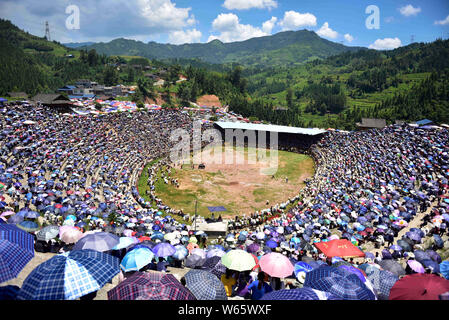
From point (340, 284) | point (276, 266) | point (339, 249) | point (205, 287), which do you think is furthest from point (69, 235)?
point (339, 249)

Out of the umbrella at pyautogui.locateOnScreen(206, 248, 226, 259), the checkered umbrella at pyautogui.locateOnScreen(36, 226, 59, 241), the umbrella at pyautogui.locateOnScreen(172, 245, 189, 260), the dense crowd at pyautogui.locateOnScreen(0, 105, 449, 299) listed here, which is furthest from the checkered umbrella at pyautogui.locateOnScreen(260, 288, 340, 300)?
the checkered umbrella at pyautogui.locateOnScreen(36, 226, 59, 241)

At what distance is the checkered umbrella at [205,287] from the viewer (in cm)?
820

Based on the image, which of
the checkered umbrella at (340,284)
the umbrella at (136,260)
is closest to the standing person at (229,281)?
the checkered umbrella at (340,284)

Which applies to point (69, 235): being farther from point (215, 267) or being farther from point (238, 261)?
point (238, 261)

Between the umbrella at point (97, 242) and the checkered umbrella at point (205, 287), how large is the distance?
5279 millimetres

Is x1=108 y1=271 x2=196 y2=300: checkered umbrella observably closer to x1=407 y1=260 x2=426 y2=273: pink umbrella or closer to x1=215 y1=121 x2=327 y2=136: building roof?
x1=407 y1=260 x2=426 y2=273: pink umbrella

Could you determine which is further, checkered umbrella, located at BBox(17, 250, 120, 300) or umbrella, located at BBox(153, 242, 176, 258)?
umbrella, located at BBox(153, 242, 176, 258)

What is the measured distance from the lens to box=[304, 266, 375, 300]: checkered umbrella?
25.9 feet

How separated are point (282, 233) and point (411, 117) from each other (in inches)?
2898

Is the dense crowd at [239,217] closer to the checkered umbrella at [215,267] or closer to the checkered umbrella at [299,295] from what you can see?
the checkered umbrella at [215,267]

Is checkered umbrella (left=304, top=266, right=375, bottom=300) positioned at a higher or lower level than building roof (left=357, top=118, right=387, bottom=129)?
lower

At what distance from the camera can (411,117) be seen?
75.2 m

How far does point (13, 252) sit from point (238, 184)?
30871 millimetres

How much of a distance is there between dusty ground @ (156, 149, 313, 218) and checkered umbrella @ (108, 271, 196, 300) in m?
21.8
